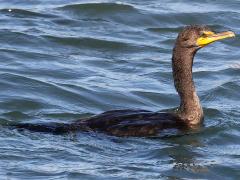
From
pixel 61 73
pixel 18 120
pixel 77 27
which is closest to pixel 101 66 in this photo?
pixel 61 73

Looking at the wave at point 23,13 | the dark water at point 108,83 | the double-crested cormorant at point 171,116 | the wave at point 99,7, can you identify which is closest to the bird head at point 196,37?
the double-crested cormorant at point 171,116

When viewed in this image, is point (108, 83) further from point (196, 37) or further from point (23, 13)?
point (23, 13)

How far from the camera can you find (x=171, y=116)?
13.0 m

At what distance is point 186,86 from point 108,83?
254 centimetres

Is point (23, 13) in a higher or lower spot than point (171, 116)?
higher

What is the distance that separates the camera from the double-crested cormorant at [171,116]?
12.6 meters

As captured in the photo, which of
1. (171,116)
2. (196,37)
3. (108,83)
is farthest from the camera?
(108,83)

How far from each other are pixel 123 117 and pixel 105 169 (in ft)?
4.45

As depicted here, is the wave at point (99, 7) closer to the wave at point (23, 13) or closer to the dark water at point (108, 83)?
the dark water at point (108, 83)

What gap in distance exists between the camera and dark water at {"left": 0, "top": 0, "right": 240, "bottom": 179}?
1174 centimetres

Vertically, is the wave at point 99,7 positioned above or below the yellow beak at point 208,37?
below

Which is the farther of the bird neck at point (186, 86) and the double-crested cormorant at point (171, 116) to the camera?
the bird neck at point (186, 86)

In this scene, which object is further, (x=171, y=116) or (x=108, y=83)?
(x=108, y=83)

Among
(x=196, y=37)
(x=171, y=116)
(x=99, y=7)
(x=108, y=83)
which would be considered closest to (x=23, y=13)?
(x=99, y=7)
